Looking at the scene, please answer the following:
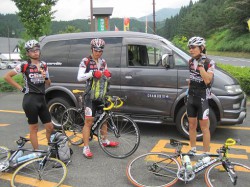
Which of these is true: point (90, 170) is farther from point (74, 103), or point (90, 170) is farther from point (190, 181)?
point (74, 103)

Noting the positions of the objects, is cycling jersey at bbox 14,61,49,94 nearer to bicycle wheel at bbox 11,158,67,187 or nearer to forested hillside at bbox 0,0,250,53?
bicycle wheel at bbox 11,158,67,187

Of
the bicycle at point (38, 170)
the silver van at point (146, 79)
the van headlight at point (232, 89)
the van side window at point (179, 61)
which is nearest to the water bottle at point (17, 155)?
the bicycle at point (38, 170)

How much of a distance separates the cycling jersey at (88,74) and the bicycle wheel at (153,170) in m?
1.24

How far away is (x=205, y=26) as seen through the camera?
76.6m

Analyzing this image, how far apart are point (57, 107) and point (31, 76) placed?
243cm

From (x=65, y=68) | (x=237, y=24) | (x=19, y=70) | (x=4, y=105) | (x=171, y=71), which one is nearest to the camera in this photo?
(x=19, y=70)

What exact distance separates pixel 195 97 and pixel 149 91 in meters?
1.56

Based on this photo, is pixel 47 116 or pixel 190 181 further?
pixel 47 116

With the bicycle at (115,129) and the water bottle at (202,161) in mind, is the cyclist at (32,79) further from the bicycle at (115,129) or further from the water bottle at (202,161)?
the water bottle at (202,161)

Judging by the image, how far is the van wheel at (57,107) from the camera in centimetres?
648

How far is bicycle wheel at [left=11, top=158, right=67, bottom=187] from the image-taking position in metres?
3.94

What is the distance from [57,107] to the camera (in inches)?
263

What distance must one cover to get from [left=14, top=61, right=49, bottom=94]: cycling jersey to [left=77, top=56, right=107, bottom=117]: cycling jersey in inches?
25.2

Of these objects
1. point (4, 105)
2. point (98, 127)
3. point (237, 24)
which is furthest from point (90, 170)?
point (237, 24)
